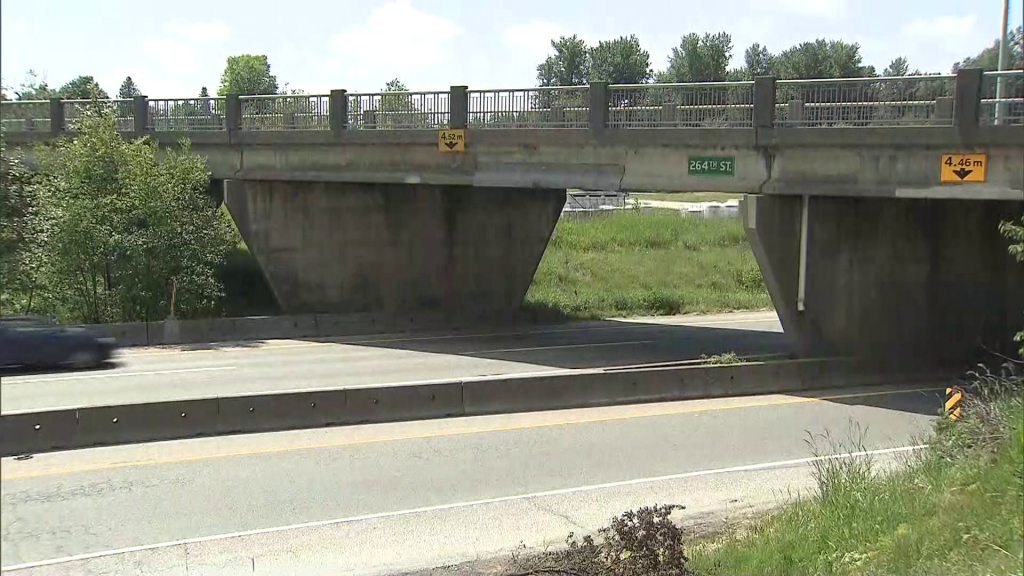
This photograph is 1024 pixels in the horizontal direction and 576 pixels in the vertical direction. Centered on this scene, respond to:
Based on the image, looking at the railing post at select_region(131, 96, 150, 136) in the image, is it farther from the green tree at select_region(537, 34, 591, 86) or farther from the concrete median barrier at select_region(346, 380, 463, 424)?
the green tree at select_region(537, 34, 591, 86)

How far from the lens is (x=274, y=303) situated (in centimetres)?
3212

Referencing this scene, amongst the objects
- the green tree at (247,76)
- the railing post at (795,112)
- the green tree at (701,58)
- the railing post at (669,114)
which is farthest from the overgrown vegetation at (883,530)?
the green tree at (701,58)

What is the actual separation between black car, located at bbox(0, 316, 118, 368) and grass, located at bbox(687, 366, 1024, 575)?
12558 millimetres

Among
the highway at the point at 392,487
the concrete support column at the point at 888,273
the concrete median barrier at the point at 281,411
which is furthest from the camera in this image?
the concrete support column at the point at 888,273

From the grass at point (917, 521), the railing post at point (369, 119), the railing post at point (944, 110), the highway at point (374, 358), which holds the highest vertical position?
the railing post at point (369, 119)

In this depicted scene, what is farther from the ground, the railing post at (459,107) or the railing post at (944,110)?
the railing post at (459,107)

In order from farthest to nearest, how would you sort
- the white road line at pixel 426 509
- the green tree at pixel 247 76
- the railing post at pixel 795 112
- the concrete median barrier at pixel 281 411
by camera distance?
the green tree at pixel 247 76
the railing post at pixel 795 112
the concrete median barrier at pixel 281 411
the white road line at pixel 426 509

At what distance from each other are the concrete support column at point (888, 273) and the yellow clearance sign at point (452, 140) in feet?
24.9

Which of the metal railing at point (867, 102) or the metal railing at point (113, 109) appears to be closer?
the metal railing at point (867, 102)

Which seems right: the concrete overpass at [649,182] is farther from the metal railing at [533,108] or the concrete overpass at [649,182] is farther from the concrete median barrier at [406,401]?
the concrete median barrier at [406,401]

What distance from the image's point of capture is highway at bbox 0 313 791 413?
716 inches

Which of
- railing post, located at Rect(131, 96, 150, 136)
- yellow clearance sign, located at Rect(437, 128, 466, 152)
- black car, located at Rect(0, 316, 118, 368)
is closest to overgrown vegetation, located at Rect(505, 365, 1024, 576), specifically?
black car, located at Rect(0, 316, 118, 368)

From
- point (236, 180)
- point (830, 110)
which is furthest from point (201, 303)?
point (830, 110)

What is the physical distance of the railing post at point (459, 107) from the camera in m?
24.8
